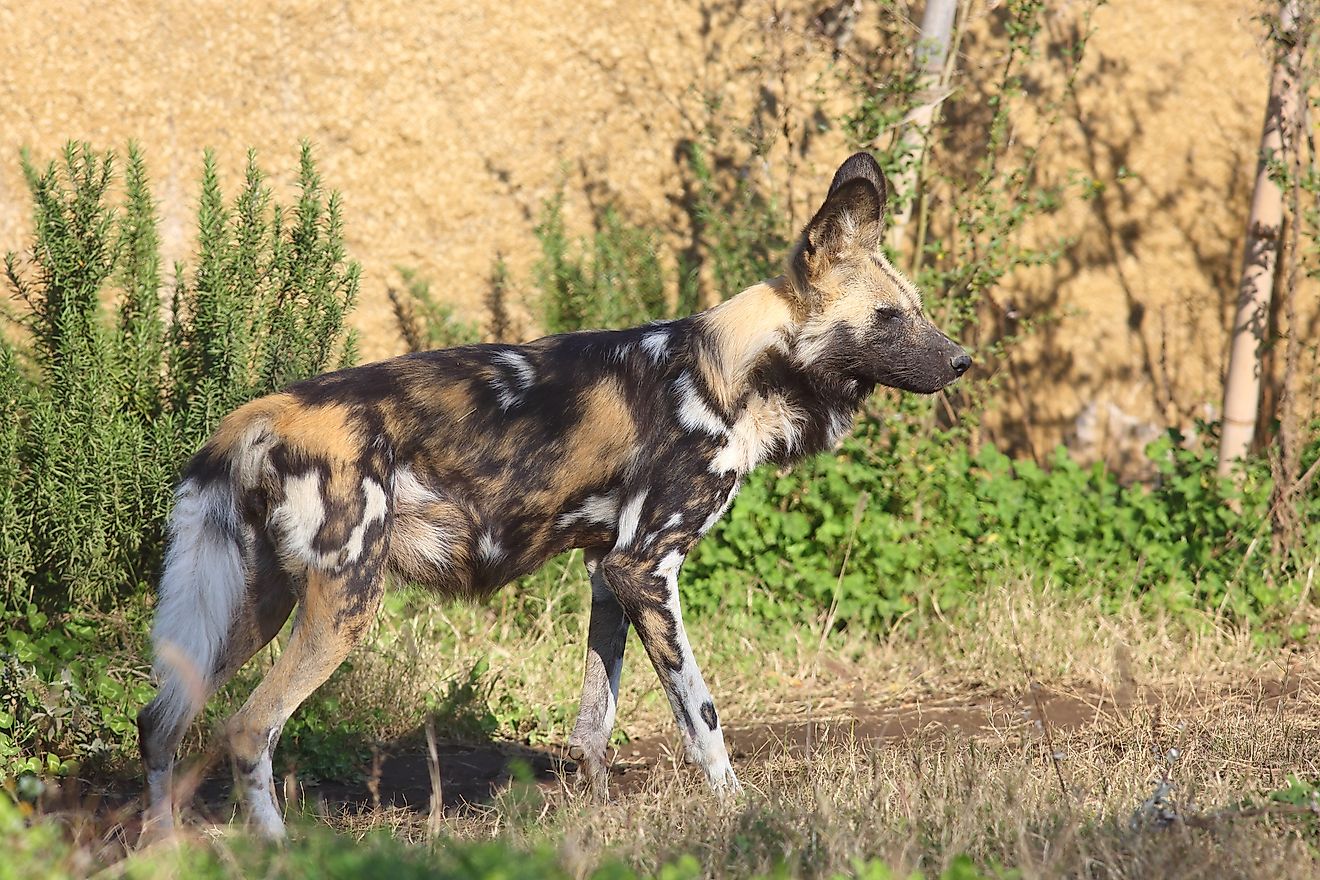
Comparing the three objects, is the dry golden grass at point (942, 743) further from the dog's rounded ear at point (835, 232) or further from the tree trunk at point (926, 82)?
the tree trunk at point (926, 82)

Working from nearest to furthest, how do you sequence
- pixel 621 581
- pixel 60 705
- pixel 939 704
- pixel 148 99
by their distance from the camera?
pixel 621 581 < pixel 60 705 < pixel 939 704 < pixel 148 99

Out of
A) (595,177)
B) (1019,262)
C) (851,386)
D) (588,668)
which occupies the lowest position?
(588,668)

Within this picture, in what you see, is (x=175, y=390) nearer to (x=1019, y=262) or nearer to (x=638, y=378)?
(x=638, y=378)

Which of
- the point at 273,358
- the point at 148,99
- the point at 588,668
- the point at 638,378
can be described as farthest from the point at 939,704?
the point at 148,99

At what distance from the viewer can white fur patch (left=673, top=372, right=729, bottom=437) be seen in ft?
12.1

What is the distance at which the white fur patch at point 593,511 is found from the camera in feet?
12.1

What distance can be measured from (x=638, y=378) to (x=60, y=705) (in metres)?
1.84

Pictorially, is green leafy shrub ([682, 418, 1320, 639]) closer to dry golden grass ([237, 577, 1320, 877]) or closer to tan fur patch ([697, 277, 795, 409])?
dry golden grass ([237, 577, 1320, 877])

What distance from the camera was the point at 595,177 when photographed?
586 cm

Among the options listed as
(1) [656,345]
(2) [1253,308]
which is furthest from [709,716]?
(2) [1253,308]

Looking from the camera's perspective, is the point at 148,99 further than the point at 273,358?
Yes

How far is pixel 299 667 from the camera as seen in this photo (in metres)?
3.34

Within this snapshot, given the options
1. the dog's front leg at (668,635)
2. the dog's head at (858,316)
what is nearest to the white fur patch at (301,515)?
the dog's front leg at (668,635)

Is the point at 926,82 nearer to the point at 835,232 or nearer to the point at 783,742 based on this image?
the point at 835,232
